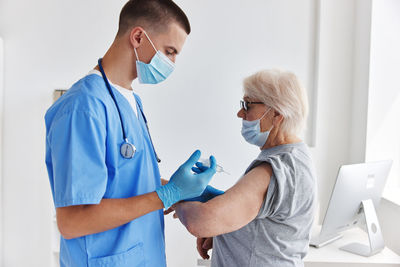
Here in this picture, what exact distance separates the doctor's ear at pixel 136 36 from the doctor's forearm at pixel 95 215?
1.63 ft

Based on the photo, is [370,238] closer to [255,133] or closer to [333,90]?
[255,133]

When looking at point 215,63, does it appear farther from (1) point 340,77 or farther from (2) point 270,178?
(2) point 270,178

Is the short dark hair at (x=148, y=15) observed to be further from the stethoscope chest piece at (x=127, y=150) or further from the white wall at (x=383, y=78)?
the white wall at (x=383, y=78)

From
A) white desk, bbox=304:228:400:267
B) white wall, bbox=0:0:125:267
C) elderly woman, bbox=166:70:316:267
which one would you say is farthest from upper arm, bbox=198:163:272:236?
white wall, bbox=0:0:125:267

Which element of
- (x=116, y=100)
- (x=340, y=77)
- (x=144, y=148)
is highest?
(x=340, y=77)

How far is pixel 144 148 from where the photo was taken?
1.07m

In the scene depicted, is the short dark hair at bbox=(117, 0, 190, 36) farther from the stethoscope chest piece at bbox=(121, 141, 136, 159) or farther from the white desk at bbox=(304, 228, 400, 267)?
the white desk at bbox=(304, 228, 400, 267)

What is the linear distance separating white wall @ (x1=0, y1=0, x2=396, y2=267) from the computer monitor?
491mm

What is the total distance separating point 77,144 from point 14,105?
5.84ft

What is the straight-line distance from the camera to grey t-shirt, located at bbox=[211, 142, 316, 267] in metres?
1.01

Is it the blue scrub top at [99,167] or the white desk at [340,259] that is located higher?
the blue scrub top at [99,167]

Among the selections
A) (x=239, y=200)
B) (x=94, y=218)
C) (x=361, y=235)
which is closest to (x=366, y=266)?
(x=361, y=235)

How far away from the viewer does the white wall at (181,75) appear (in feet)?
7.44

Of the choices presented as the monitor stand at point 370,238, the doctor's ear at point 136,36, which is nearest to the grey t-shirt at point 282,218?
the doctor's ear at point 136,36
